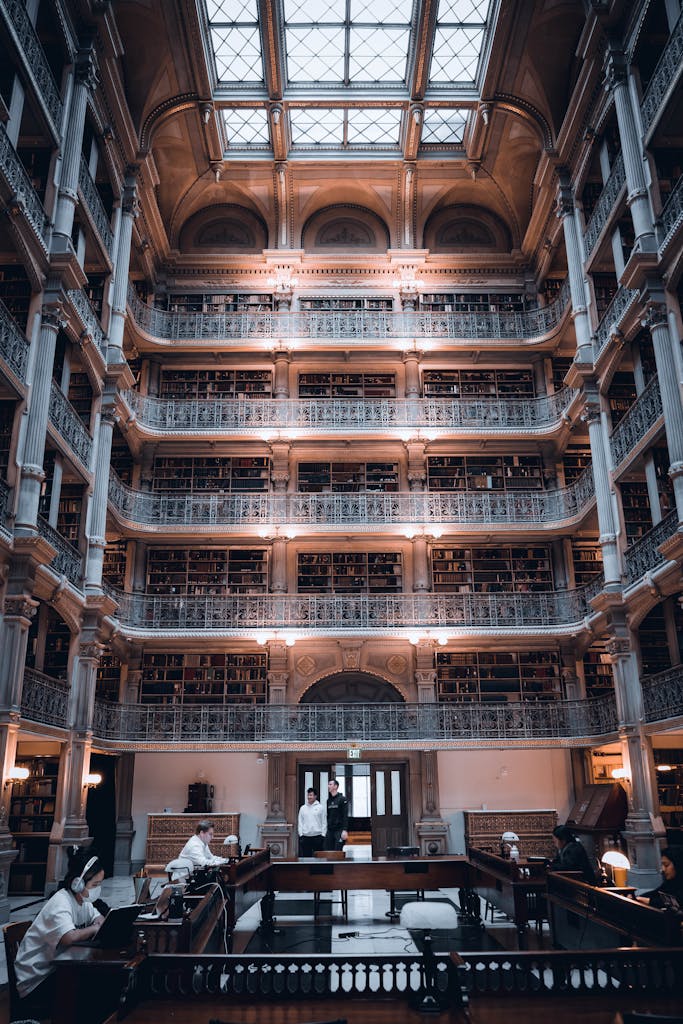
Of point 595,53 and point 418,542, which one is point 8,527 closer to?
point 418,542

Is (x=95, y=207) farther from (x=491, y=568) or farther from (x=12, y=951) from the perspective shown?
(x=12, y=951)

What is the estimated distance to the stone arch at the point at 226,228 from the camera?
18.0 m

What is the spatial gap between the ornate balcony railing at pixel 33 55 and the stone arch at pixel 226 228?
6.54 metres

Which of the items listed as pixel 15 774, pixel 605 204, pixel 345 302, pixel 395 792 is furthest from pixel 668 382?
pixel 15 774

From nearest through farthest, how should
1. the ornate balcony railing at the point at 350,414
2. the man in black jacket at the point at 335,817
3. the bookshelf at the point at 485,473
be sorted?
the man in black jacket at the point at 335,817
the ornate balcony railing at the point at 350,414
the bookshelf at the point at 485,473

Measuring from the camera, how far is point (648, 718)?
11.4m

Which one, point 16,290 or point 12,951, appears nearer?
point 12,951

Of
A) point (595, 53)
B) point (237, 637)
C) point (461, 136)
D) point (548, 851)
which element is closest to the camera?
point (595, 53)

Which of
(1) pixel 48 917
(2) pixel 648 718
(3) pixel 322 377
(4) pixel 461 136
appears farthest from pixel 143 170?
(1) pixel 48 917

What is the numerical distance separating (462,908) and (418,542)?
7.46 meters

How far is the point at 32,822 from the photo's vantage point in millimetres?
12211

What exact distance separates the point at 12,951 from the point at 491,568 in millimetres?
12667

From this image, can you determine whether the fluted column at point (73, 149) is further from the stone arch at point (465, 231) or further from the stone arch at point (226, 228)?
the stone arch at point (465, 231)

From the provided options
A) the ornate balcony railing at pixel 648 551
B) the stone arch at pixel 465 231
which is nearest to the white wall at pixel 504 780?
the ornate balcony railing at pixel 648 551
